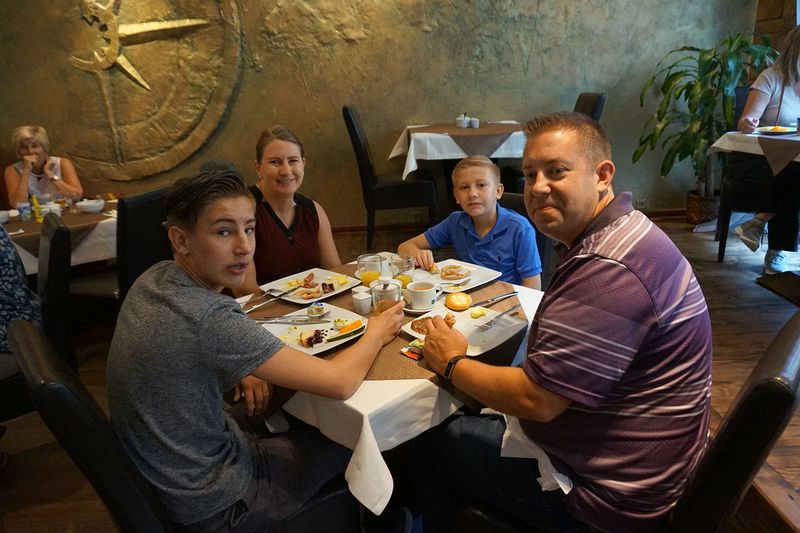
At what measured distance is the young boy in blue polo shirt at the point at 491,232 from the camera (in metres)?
1.93

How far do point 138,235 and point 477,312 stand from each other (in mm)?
1511

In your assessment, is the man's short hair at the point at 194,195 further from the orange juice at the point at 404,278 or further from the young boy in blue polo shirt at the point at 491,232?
the young boy in blue polo shirt at the point at 491,232

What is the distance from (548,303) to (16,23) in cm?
541

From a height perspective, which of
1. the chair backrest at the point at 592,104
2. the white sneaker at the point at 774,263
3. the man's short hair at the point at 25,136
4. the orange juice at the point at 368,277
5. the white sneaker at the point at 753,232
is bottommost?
the white sneaker at the point at 774,263

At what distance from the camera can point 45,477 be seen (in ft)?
6.49

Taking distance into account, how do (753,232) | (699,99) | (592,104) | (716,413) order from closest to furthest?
(716,413) < (753,232) < (592,104) < (699,99)

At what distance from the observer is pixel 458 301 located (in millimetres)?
1425

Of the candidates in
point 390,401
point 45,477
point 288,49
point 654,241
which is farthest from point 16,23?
point 654,241

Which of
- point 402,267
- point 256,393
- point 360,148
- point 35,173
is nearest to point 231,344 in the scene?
point 256,393

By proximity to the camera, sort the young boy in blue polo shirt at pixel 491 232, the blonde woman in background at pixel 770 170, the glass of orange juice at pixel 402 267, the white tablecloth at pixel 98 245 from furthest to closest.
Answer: the blonde woman in background at pixel 770 170, the white tablecloth at pixel 98 245, the young boy in blue polo shirt at pixel 491 232, the glass of orange juice at pixel 402 267

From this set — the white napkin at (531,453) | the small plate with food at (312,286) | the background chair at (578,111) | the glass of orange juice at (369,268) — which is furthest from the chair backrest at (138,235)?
the background chair at (578,111)

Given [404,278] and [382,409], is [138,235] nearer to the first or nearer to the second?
[404,278]

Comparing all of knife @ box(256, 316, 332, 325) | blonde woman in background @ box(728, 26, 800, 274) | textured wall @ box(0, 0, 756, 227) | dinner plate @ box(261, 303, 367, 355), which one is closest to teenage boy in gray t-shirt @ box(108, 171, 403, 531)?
dinner plate @ box(261, 303, 367, 355)

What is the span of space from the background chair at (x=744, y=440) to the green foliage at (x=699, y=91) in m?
3.88
